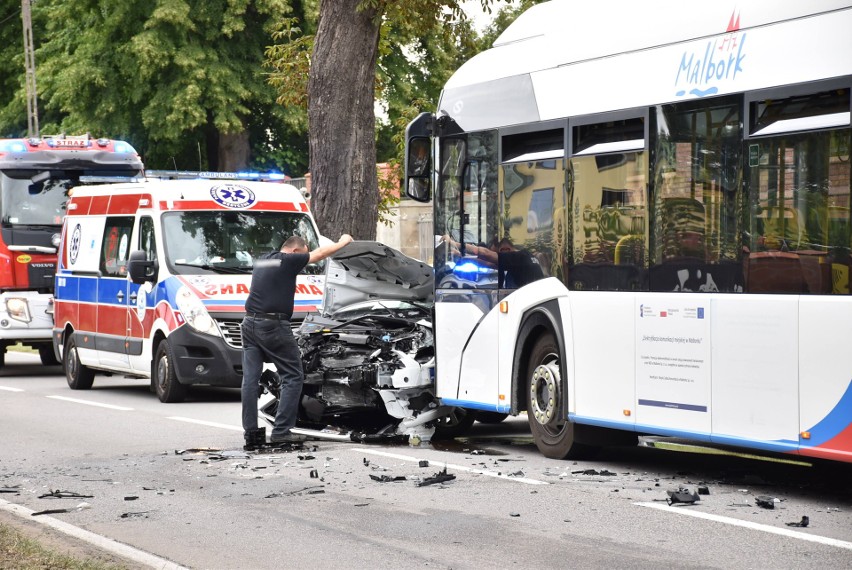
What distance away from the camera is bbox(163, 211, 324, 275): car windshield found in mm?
16969

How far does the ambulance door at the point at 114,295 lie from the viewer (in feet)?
59.1

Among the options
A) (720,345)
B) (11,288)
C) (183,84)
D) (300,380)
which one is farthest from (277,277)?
(183,84)

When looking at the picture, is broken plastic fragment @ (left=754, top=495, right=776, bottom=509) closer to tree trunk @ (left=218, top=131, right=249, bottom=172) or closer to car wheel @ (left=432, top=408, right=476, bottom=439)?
car wheel @ (left=432, top=408, right=476, bottom=439)

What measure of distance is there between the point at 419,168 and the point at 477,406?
Result: 2.14 meters

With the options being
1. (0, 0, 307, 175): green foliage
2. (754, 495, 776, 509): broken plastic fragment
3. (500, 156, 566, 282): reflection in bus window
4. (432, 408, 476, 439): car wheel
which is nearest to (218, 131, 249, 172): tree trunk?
(0, 0, 307, 175): green foliage

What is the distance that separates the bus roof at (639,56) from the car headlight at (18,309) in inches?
441

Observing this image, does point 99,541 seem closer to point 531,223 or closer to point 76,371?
point 531,223

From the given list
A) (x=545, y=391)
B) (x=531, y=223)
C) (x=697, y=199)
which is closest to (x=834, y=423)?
(x=697, y=199)

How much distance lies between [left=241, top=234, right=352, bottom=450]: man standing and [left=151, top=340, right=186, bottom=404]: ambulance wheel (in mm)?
4692

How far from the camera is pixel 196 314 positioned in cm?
1644

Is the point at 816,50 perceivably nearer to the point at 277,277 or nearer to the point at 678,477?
the point at 678,477

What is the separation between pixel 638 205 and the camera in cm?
989

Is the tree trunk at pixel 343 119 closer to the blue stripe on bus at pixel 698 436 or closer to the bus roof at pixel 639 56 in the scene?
the bus roof at pixel 639 56

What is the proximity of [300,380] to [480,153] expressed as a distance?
92.5 inches
